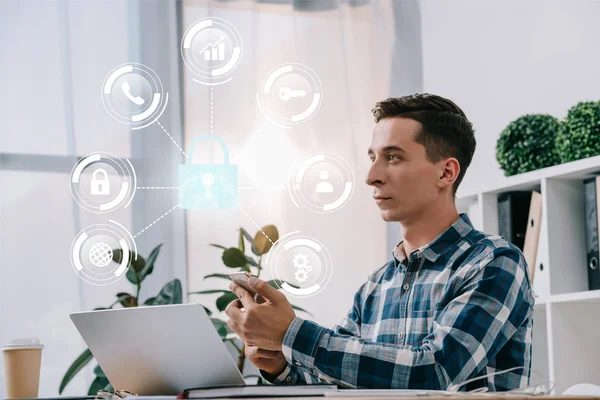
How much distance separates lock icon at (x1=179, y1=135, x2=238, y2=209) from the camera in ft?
8.33

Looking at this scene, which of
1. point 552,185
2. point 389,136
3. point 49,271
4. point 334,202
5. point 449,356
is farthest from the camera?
point 334,202

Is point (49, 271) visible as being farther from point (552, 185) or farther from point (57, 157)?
point (552, 185)

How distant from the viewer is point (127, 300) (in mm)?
2334

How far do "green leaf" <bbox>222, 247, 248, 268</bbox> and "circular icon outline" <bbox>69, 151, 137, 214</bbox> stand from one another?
0.44 m

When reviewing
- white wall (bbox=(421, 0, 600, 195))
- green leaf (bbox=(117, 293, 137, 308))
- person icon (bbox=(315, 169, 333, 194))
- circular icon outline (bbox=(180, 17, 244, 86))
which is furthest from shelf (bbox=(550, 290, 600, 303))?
circular icon outline (bbox=(180, 17, 244, 86))

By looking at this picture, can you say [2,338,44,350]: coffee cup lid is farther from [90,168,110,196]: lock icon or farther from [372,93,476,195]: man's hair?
[90,168,110,196]: lock icon

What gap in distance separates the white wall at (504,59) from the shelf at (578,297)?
472mm

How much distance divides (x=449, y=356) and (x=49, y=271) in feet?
5.61

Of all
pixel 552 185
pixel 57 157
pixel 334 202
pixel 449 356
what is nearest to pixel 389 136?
pixel 449 356

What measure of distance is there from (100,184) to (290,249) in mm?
677

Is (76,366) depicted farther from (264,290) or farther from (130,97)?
(264,290)

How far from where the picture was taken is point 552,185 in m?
2.04

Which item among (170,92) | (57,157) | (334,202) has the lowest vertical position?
(334,202)

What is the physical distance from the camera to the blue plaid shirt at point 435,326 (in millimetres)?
1062
